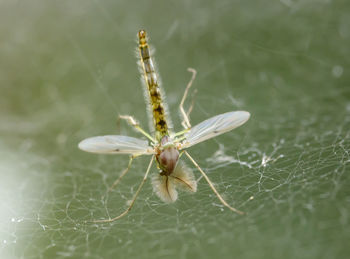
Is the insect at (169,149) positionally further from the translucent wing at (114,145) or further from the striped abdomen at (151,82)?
the striped abdomen at (151,82)

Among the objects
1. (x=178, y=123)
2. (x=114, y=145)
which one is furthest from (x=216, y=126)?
(x=178, y=123)

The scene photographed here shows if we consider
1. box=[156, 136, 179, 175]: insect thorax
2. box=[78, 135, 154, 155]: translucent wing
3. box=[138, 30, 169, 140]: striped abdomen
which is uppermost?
box=[138, 30, 169, 140]: striped abdomen

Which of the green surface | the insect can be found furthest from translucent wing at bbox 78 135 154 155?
the green surface

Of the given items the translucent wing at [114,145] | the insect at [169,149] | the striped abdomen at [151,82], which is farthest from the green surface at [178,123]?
the striped abdomen at [151,82]

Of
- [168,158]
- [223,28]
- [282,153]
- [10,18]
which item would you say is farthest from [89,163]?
[10,18]

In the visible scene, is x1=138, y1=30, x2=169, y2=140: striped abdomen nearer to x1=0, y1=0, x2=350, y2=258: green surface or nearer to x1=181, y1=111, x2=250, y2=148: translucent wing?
x1=181, y1=111, x2=250, y2=148: translucent wing

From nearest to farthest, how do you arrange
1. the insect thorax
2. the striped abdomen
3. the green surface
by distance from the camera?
the green surface, the insect thorax, the striped abdomen
